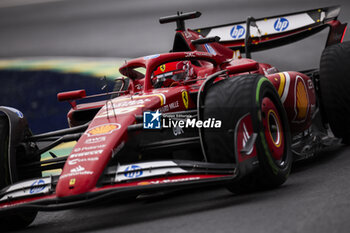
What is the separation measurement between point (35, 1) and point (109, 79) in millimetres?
2206

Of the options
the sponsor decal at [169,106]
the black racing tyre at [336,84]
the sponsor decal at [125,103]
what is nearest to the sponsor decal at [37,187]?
the sponsor decal at [125,103]

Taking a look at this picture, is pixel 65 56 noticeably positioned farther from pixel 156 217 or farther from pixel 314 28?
pixel 156 217

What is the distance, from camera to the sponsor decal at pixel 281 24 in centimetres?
734

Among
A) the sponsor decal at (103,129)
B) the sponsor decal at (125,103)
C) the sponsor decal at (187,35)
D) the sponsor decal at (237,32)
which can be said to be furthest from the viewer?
the sponsor decal at (237,32)

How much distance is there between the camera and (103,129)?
3.99m

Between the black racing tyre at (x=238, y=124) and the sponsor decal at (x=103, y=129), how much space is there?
681mm

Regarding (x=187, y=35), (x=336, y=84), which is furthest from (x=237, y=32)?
(x=336, y=84)

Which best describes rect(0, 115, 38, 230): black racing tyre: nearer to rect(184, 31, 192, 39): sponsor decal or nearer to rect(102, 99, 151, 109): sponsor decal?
rect(102, 99, 151, 109): sponsor decal

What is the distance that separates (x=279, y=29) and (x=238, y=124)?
3858 mm

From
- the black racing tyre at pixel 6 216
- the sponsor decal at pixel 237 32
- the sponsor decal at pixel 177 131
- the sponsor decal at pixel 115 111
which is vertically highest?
the sponsor decal at pixel 237 32

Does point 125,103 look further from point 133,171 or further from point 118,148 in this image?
point 133,171

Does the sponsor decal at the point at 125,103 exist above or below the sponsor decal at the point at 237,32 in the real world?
below

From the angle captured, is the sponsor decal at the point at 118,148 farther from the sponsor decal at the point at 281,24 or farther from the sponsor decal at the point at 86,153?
the sponsor decal at the point at 281,24

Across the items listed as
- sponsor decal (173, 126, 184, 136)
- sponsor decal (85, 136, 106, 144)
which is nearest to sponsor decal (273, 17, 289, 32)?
sponsor decal (173, 126, 184, 136)
